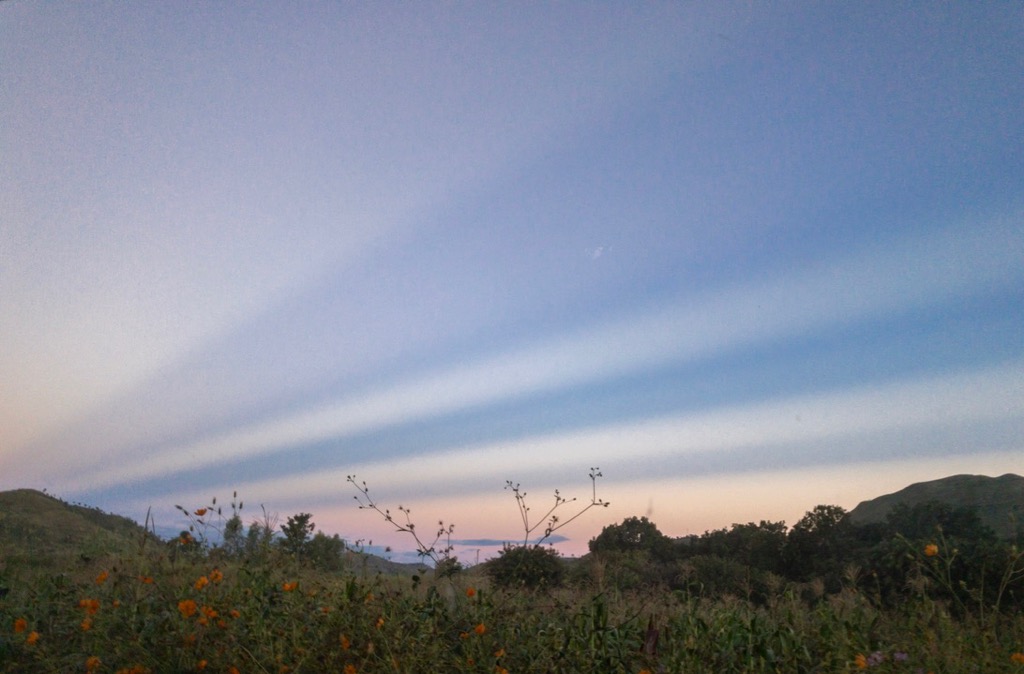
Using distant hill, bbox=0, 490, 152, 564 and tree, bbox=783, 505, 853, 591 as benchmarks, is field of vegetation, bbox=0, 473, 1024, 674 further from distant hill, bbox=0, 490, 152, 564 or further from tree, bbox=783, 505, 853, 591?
tree, bbox=783, 505, 853, 591

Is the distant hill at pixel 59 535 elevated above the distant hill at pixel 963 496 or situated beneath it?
elevated above

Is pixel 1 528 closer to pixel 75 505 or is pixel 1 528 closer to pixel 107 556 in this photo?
pixel 75 505

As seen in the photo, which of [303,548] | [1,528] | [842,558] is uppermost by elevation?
[1,528]

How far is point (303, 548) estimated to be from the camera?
997 centimetres

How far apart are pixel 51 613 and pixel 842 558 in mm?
12126

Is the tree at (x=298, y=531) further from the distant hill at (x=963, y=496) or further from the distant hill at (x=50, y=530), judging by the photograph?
the distant hill at (x=963, y=496)

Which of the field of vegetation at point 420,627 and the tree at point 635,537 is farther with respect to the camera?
the tree at point 635,537

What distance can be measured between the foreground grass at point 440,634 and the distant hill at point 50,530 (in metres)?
4.10

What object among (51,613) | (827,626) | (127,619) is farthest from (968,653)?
(51,613)

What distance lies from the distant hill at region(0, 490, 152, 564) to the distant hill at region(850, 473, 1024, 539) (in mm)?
14998

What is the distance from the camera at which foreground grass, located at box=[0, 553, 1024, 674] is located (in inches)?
161

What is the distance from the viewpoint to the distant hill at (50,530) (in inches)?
417

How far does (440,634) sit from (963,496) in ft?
53.8

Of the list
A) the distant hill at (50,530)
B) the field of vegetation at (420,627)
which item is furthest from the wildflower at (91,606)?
the distant hill at (50,530)
